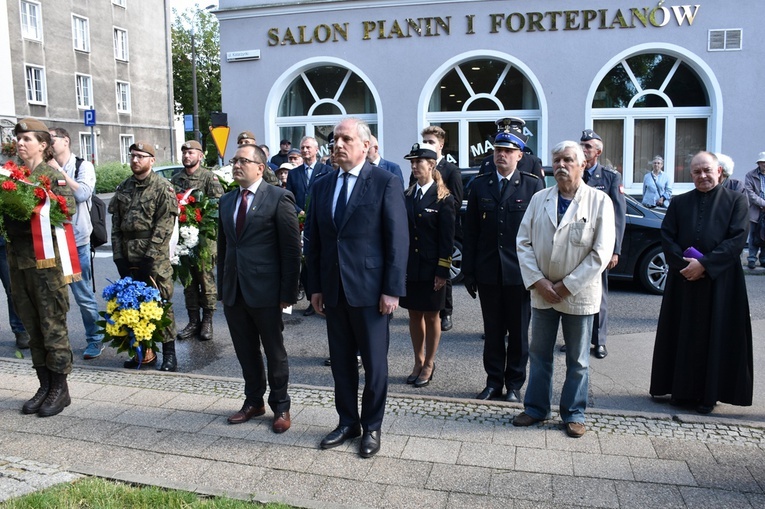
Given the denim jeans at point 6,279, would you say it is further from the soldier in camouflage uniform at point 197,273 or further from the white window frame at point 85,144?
the white window frame at point 85,144

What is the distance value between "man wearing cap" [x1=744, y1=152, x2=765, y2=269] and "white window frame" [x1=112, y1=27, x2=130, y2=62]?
38.0 m

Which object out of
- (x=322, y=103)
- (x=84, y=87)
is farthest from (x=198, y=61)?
(x=322, y=103)

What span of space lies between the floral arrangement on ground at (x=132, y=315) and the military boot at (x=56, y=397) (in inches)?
34.4

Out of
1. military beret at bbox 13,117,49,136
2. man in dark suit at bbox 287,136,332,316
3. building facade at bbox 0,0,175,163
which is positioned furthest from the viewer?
building facade at bbox 0,0,175,163

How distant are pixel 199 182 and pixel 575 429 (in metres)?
4.85

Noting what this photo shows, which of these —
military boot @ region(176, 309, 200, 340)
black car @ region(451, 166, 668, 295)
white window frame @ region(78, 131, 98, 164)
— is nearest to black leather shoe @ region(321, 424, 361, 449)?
military boot @ region(176, 309, 200, 340)

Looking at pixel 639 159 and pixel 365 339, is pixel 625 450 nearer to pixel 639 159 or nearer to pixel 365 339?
pixel 365 339

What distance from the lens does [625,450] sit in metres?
4.29

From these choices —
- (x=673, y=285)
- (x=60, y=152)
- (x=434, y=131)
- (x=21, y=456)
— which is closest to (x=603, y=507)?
(x=673, y=285)

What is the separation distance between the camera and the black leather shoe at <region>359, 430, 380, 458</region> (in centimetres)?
424

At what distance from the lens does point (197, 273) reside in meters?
7.55

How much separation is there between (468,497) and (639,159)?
13.1 m

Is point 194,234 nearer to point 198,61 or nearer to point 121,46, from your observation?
point 121,46

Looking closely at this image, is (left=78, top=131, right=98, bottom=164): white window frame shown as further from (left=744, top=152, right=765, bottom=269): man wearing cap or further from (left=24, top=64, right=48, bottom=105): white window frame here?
(left=744, top=152, right=765, bottom=269): man wearing cap
